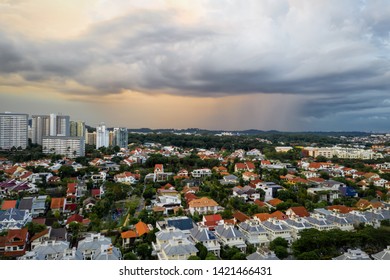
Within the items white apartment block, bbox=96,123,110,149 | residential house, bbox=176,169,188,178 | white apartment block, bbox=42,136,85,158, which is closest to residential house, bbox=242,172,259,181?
residential house, bbox=176,169,188,178

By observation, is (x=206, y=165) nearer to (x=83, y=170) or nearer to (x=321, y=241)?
(x=83, y=170)

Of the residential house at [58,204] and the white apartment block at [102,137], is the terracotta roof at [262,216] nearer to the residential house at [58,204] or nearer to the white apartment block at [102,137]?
the residential house at [58,204]

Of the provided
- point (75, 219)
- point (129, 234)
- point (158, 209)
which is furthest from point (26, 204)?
point (129, 234)

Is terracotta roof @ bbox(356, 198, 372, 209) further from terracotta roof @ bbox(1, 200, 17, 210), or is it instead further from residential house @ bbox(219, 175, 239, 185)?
terracotta roof @ bbox(1, 200, 17, 210)

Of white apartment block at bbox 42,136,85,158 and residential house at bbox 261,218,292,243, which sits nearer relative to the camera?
residential house at bbox 261,218,292,243

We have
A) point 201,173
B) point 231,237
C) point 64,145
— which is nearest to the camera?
point 231,237

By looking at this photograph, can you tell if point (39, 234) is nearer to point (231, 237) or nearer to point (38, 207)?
point (38, 207)
